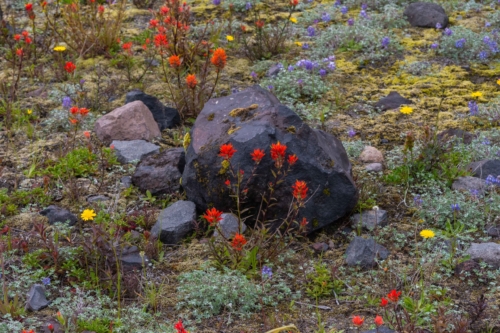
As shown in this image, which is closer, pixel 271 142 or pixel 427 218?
pixel 271 142

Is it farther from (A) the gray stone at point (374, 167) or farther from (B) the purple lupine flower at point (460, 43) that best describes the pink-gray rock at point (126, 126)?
(B) the purple lupine flower at point (460, 43)

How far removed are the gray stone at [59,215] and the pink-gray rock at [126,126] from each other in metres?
1.14

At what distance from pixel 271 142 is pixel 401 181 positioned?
4.18 feet

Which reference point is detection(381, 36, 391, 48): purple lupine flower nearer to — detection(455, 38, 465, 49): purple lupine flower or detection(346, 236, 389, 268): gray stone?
detection(455, 38, 465, 49): purple lupine flower

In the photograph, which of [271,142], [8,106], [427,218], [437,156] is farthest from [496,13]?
[8,106]

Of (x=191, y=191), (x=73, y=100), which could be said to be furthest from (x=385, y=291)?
(x=73, y=100)

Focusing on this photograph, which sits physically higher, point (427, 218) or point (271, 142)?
point (271, 142)

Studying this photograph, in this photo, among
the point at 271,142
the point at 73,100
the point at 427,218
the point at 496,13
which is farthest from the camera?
the point at 496,13

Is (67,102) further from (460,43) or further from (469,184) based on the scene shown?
(460,43)

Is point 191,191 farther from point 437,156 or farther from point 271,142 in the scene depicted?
point 437,156

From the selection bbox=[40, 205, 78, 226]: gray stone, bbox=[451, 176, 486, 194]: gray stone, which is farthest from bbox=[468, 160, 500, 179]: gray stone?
bbox=[40, 205, 78, 226]: gray stone

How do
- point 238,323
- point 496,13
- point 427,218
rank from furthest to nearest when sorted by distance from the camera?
Result: point 496,13, point 427,218, point 238,323

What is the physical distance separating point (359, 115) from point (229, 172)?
2.23m

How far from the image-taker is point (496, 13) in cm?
758
